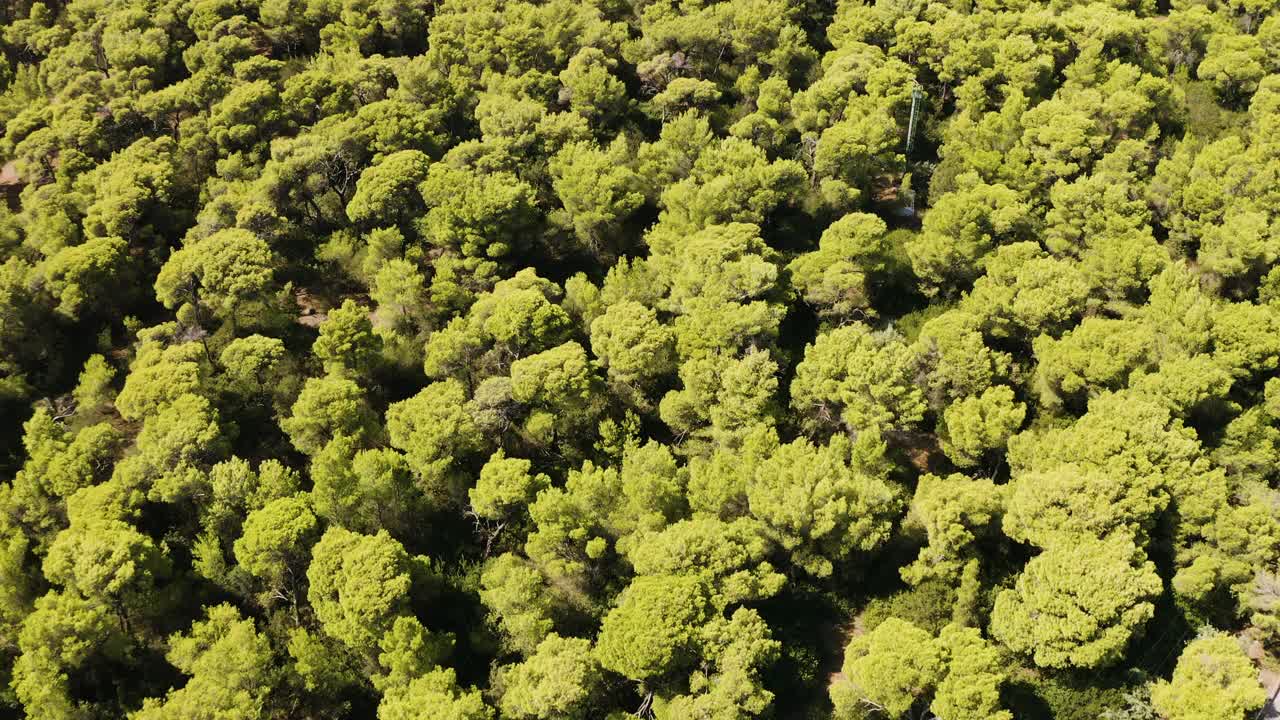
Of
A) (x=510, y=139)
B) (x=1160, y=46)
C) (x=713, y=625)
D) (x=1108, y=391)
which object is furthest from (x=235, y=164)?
(x=1160, y=46)

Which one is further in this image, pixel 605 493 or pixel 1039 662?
pixel 605 493

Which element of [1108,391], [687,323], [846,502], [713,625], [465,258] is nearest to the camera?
[713,625]

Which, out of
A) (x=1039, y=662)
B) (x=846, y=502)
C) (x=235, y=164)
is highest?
(x=235, y=164)

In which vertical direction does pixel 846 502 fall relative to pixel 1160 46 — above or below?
below

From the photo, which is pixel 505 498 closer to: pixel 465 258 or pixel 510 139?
pixel 465 258

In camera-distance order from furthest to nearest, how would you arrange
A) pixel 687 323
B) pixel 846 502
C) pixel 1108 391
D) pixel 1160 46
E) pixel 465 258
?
pixel 1160 46, pixel 465 258, pixel 687 323, pixel 1108 391, pixel 846 502

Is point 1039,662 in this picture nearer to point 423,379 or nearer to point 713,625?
point 713,625

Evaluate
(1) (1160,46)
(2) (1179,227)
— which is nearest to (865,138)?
(2) (1179,227)
